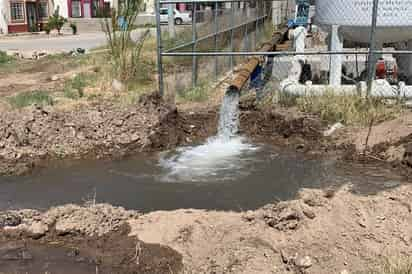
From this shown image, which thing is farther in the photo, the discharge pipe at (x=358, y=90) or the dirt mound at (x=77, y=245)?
the discharge pipe at (x=358, y=90)

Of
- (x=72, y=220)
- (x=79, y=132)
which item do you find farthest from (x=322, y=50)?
(x=72, y=220)

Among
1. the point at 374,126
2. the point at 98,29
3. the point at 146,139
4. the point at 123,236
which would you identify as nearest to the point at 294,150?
the point at 374,126

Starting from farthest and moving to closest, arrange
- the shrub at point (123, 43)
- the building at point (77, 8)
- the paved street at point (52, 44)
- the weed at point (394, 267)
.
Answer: the building at point (77, 8) < the paved street at point (52, 44) < the shrub at point (123, 43) < the weed at point (394, 267)

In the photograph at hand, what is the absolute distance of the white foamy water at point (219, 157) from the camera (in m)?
7.33

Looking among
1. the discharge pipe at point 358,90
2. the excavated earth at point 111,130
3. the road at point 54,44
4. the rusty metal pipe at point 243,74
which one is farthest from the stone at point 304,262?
the road at point 54,44

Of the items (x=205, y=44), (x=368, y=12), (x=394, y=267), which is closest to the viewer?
(x=394, y=267)

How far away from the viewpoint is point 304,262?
451 centimetres

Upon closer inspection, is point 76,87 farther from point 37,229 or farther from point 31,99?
point 37,229

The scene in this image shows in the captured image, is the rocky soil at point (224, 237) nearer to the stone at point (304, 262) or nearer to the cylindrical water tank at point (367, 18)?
the stone at point (304, 262)

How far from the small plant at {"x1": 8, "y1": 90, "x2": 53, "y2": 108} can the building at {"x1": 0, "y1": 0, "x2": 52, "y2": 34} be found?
33093 millimetres

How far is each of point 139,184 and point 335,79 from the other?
4499mm

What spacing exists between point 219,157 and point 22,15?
3994cm

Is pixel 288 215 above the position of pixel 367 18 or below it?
below

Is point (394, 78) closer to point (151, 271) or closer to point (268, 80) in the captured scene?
point (268, 80)
